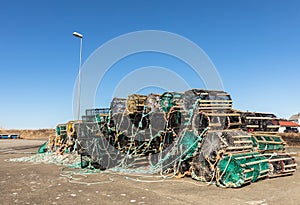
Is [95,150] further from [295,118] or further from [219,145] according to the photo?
[295,118]

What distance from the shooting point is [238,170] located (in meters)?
8.45

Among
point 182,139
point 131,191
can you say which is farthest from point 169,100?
point 131,191

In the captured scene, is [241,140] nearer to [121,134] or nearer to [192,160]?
[192,160]

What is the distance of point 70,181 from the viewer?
9406 millimetres

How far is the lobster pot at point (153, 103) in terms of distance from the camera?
12.0 meters

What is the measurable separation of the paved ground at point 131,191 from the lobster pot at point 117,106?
148 inches

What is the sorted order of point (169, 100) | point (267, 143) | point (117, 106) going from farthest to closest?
point (117, 106)
point (169, 100)
point (267, 143)

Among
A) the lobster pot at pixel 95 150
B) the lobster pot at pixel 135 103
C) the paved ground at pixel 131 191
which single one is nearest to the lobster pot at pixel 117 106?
the lobster pot at pixel 135 103

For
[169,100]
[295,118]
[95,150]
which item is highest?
[295,118]

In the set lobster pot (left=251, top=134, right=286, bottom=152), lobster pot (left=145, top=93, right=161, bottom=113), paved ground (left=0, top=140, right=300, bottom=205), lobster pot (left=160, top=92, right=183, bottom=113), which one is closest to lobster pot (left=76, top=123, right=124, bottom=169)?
paved ground (left=0, top=140, right=300, bottom=205)

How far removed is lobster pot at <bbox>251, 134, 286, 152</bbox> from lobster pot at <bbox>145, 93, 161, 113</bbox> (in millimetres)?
4278

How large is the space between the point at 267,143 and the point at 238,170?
3.32 meters

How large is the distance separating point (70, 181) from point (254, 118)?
26.5 feet

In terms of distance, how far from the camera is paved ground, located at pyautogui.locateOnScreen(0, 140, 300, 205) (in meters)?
6.74
